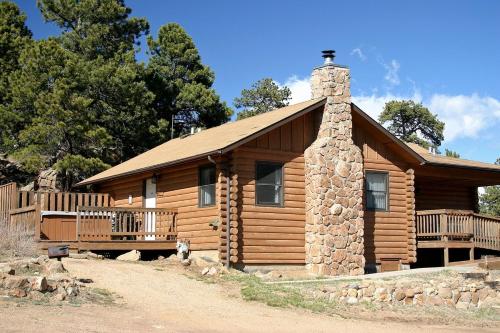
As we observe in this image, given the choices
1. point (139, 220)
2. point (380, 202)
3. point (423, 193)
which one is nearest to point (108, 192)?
point (139, 220)

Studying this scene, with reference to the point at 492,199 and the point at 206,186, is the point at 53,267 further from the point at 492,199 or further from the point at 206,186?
the point at 492,199

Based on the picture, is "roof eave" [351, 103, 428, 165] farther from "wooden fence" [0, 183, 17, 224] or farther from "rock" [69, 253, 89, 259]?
"wooden fence" [0, 183, 17, 224]

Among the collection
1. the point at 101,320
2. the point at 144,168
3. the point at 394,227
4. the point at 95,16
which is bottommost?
the point at 101,320

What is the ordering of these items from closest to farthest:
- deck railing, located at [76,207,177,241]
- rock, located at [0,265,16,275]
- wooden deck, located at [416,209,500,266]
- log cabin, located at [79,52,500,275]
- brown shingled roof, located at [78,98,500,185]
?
rock, located at [0,265,16,275] < brown shingled roof, located at [78,98,500,185] < log cabin, located at [79,52,500,275] < deck railing, located at [76,207,177,241] < wooden deck, located at [416,209,500,266]

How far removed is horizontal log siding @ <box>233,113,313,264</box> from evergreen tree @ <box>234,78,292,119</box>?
29183 millimetres

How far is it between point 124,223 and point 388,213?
8697 millimetres

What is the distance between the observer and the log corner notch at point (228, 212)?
19.4 m

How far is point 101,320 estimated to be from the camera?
1175cm

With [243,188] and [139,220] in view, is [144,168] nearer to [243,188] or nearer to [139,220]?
[139,220]

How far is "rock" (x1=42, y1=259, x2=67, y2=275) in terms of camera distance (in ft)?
50.8

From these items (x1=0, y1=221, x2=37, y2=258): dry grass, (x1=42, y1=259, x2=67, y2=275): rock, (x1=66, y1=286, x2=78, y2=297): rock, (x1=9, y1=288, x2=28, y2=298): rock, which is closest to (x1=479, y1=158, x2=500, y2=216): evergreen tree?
(x1=0, y1=221, x2=37, y2=258): dry grass

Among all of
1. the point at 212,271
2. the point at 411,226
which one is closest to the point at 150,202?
the point at 212,271

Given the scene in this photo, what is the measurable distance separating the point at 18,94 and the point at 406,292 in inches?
919

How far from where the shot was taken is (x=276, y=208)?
20.5m
